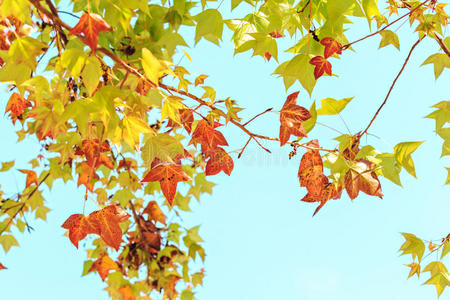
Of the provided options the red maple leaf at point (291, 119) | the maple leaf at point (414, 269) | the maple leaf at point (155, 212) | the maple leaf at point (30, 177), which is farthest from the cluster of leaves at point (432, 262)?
the maple leaf at point (30, 177)

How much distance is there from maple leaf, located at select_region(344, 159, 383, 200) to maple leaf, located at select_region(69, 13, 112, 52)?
79cm

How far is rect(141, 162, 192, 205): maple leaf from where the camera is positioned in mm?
968

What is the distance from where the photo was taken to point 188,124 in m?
1.24

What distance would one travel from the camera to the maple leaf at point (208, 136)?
3.63 ft

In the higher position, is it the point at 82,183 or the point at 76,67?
the point at 82,183

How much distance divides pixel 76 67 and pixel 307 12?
0.80 metres

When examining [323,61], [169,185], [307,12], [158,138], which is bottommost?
[169,185]

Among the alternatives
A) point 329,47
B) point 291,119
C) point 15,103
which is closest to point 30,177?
point 15,103

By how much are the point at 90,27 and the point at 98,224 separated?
1.75 feet

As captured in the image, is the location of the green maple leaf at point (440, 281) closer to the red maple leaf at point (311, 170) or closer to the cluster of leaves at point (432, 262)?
the cluster of leaves at point (432, 262)

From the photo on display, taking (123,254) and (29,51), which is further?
(123,254)

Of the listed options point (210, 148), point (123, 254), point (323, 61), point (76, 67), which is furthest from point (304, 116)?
point (123, 254)

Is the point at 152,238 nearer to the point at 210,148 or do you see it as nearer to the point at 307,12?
the point at 210,148

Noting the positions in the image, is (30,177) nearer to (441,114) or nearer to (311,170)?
(311,170)
